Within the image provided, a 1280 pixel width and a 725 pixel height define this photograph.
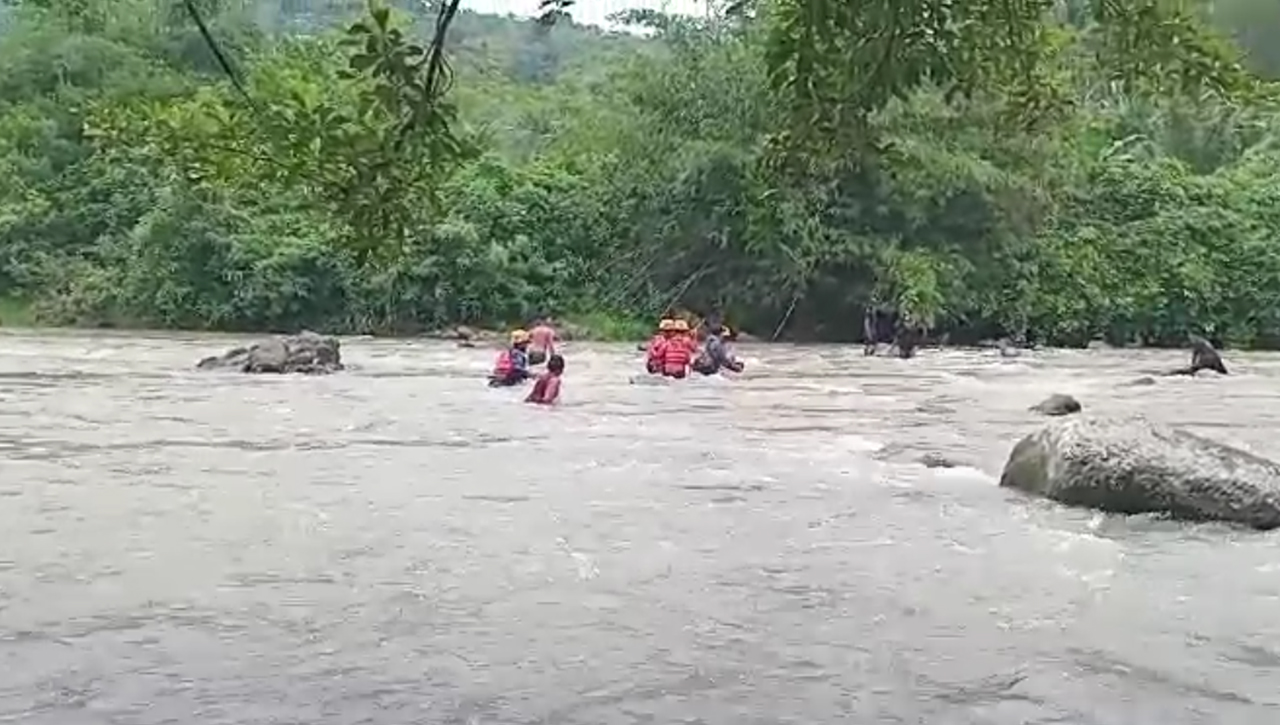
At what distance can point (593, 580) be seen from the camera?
8.63 m

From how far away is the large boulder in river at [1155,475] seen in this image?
33.4 feet


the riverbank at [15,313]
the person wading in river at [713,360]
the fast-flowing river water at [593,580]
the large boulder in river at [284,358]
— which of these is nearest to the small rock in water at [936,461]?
the fast-flowing river water at [593,580]

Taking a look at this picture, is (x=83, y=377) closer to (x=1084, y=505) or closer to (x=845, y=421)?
(x=845, y=421)

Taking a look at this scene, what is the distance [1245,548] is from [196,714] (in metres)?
5.69

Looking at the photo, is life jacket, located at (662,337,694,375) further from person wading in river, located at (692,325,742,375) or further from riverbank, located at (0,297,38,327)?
riverbank, located at (0,297,38,327)

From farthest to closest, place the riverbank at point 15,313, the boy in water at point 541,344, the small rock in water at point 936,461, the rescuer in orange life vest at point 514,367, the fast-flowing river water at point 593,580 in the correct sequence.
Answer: the riverbank at point 15,313 → the boy in water at point 541,344 → the rescuer in orange life vest at point 514,367 → the small rock in water at point 936,461 → the fast-flowing river water at point 593,580

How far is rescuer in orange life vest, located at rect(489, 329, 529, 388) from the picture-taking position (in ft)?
65.1

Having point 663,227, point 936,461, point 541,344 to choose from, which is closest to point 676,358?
point 541,344

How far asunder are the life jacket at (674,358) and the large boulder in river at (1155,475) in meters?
10.2

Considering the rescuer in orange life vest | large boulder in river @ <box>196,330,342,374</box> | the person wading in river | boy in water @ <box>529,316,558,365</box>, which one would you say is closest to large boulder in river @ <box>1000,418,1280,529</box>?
the rescuer in orange life vest

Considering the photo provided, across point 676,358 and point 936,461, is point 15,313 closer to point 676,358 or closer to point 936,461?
point 676,358

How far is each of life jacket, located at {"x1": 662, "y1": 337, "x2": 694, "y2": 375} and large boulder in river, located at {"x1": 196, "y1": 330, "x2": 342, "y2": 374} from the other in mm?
4335

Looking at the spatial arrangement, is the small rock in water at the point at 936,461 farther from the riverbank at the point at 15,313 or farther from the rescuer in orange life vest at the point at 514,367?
the riverbank at the point at 15,313

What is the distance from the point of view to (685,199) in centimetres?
3319
